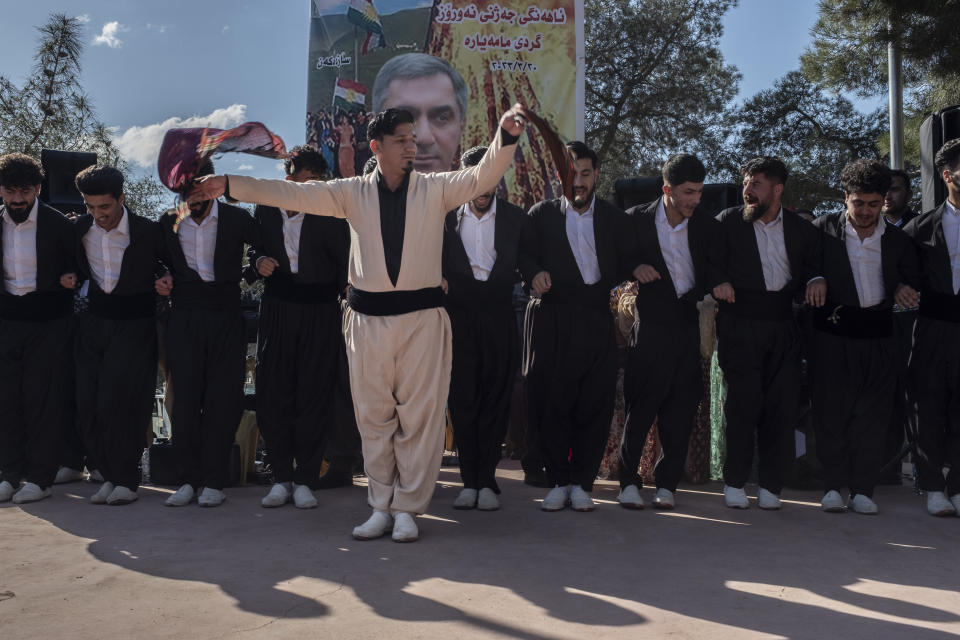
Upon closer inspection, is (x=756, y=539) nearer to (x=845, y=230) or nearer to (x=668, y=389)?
(x=668, y=389)

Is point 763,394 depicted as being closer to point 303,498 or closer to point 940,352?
point 940,352

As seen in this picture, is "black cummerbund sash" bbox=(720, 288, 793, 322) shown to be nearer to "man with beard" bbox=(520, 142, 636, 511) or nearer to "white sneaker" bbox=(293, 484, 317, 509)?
"man with beard" bbox=(520, 142, 636, 511)

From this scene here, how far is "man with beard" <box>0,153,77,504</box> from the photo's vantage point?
16.9 ft

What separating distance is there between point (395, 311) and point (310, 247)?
3.66ft

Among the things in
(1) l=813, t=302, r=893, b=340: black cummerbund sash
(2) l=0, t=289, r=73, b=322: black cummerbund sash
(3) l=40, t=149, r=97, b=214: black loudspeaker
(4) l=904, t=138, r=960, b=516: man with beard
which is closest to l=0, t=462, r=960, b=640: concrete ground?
(4) l=904, t=138, r=960, b=516: man with beard

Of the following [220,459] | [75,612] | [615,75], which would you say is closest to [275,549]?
[75,612]

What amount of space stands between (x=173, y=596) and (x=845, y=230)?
391 centimetres

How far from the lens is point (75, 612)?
10.0 ft

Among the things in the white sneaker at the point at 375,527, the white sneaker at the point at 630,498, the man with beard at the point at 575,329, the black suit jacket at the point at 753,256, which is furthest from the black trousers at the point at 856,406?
the white sneaker at the point at 375,527

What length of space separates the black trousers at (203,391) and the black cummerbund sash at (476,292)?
51.9 inches

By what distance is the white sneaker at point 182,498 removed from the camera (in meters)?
4.87

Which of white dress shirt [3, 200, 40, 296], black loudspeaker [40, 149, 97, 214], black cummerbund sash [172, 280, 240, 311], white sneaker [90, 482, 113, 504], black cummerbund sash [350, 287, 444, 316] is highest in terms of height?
black loudspeaker [40, 149, 97, 214]

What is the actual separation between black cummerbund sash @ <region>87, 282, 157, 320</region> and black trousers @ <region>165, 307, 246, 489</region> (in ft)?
0.68

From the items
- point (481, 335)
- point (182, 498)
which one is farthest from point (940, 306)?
point (182, 498)
